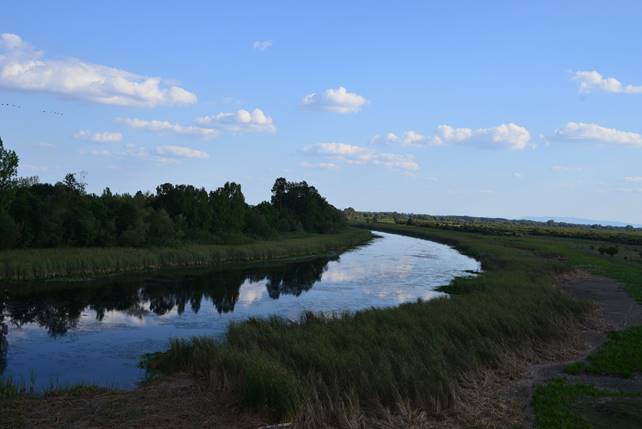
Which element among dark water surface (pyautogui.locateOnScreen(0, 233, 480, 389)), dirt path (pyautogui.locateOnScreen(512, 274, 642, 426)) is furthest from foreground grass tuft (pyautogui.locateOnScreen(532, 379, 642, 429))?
dark water surface (pyautogui.locateOnScreen(0, 233, 480, 389))

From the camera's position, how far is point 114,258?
4244cm

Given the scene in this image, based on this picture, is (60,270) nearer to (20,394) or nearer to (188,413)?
(20,394)

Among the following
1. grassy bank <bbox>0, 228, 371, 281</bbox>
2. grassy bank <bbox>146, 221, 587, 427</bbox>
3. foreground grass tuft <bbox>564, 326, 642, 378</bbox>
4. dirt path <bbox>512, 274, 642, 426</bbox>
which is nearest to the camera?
grassy bank <bbox>146, 221, 587, 427</bbox>

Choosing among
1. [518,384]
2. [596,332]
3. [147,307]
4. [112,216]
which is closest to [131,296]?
[147,307]

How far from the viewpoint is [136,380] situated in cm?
1647

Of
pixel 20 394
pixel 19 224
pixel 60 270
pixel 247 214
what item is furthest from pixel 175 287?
pixel 247 214

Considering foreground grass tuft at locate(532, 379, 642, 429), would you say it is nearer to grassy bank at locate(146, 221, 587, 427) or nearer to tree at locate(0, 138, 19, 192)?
grassy bank at locate(146, 221, 587, 427)

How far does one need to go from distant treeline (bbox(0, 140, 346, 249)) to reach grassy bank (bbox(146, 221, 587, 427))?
31.6 meters

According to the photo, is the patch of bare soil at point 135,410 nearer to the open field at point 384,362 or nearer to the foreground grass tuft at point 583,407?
the open field at point 384,362

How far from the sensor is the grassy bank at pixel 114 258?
3691 centimetres

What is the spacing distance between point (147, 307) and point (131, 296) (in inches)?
149

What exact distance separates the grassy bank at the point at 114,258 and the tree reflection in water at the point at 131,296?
121 inches

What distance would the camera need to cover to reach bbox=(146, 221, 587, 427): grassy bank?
12.5m

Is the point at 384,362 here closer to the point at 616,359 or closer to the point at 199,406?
the point at 199,406
